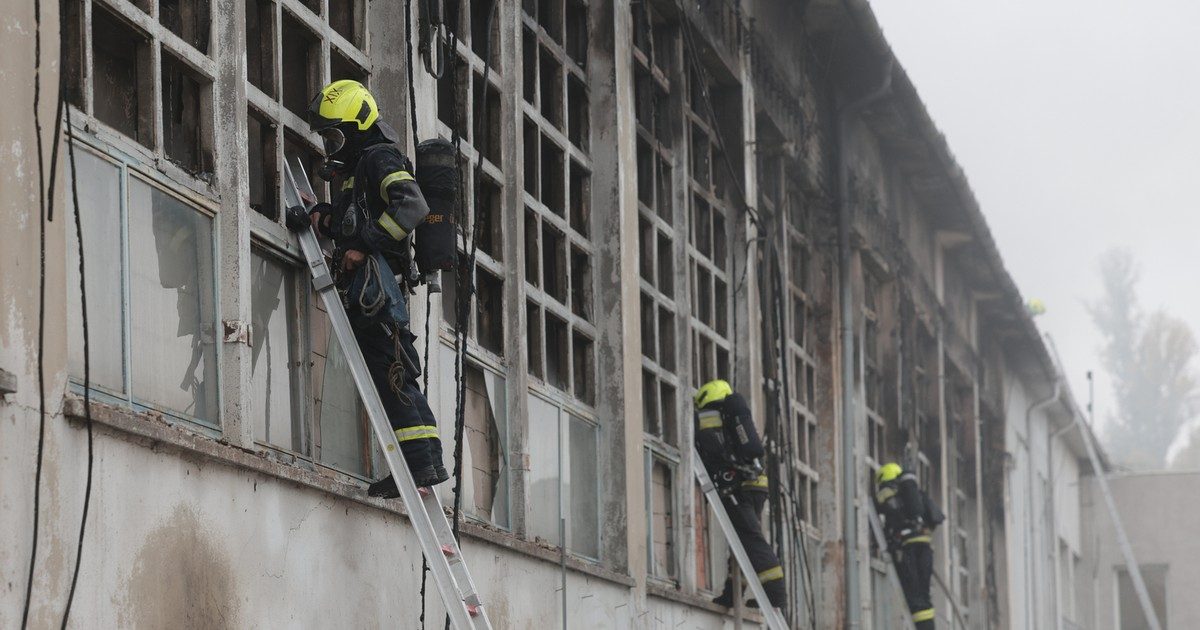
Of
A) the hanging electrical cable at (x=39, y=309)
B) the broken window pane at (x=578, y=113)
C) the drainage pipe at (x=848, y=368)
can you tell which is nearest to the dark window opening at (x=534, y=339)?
the broken window pane at (x=578, y=113)

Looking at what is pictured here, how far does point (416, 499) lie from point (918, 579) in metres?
11.3

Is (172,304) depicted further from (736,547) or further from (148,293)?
(736,547)

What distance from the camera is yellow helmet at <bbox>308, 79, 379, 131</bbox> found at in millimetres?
7156

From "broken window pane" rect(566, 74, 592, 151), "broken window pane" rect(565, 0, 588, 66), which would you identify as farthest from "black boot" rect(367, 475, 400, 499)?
"broken window pane" rect(565, 0, 588, 66)

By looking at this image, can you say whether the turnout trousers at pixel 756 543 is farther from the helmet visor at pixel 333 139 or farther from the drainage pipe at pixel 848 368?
the helmet visor at pixel 333 139

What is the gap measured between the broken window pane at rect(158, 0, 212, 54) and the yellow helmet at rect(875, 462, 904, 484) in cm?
1149

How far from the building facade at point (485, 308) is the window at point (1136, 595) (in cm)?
1574

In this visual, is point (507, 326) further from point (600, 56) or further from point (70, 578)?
point (70, 578)

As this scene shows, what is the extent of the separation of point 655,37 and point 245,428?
6420 mm

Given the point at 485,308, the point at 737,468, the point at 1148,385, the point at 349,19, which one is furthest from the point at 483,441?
the point at 1148,385

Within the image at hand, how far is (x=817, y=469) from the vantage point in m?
15.9

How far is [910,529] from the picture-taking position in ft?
57.3

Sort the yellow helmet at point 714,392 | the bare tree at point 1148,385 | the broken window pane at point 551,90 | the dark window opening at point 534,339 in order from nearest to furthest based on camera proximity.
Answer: the dark window opening at point 534,339 → the broken window pane at point 551,90 → the yellow helmet at point 714,392 → the bare tree at point 1148,385

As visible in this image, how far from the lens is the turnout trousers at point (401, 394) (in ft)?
23.5
